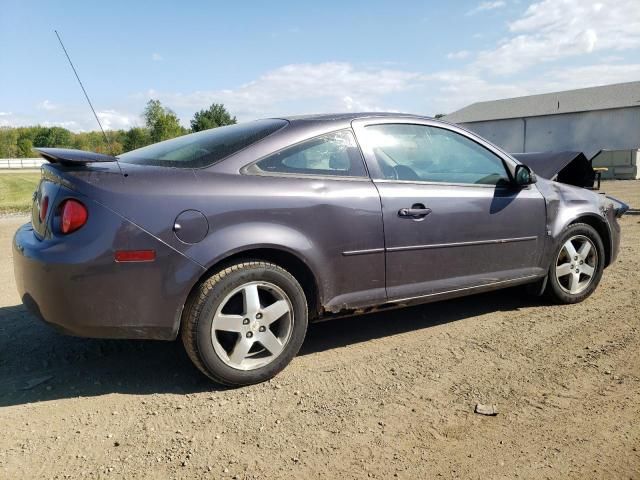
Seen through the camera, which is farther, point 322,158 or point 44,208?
point 322,158

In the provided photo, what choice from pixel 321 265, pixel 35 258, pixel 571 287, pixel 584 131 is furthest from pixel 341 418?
pixel 584 131

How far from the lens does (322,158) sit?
3.33 meters

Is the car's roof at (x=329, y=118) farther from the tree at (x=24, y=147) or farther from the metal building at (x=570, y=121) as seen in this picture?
the tree at (x=24, y=147)

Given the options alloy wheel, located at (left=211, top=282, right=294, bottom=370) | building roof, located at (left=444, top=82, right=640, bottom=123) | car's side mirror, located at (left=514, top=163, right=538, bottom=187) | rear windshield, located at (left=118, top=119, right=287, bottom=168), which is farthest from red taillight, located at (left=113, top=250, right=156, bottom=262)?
building roof, located at (left=444, top=82, right=640, bottom=123)

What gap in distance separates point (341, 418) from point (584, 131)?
A: 4622 cm

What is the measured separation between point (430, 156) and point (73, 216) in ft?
8.17

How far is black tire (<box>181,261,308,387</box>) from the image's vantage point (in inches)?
111

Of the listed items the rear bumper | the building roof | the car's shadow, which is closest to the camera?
the rear bumper

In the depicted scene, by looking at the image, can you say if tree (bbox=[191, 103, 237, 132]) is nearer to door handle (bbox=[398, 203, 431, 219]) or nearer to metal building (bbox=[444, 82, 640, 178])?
metal building (bbox=[444, 82, 640, 178])

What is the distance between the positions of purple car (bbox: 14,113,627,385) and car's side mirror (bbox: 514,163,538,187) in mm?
10

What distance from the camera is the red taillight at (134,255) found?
8.71 ft

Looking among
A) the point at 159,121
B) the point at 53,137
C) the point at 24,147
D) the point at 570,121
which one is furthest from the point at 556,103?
the point at 24,147

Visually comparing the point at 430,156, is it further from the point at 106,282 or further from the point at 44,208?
the point at 44,208

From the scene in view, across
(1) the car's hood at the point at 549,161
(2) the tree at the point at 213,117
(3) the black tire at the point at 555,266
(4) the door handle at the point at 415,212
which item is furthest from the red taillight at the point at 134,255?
(2) the tree at the point at 213,117
